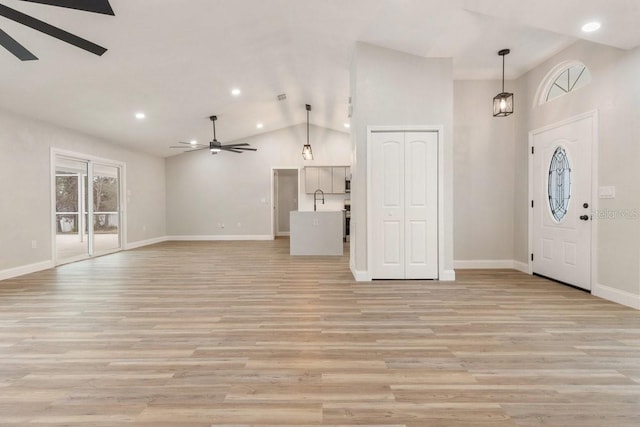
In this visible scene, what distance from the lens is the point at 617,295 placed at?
3570mm

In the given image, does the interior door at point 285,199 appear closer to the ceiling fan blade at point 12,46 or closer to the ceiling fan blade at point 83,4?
the ceiling fan blade at point 12,46

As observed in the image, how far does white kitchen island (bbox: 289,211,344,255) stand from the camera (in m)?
7.20

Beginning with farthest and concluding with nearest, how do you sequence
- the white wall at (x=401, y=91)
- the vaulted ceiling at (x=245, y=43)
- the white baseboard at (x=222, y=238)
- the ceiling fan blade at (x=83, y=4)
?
the white baseboard at (x=222, y=238), the white wall at (x=401, y=91), the vaulted ceiling at (x=245, y=43), the ceiling fan blade at (x=83, y=4)

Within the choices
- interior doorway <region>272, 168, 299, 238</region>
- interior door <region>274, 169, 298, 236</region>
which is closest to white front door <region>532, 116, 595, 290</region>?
interior doorway <region>272, 168, 299, 238</region>

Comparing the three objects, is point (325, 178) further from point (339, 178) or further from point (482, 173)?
point (482, 173)

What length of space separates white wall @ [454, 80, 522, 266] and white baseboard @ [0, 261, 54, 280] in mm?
6882

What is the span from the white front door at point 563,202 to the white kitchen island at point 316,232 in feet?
12.0

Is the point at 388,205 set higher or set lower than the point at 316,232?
higher

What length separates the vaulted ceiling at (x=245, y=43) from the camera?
326 cm

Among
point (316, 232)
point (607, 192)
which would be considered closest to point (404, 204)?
point (607, 192)

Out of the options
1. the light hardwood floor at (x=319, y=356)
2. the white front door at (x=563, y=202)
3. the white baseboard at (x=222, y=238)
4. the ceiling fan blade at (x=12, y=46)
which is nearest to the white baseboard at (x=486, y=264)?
the white front door at (x=563, y=202)

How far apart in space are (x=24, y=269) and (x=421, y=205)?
20.3 feet

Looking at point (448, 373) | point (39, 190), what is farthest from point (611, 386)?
point (39, 190)

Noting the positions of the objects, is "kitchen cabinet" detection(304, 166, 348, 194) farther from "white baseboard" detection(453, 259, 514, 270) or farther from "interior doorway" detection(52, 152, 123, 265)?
"white baseboard" detection(453, 259, 514, 270)
